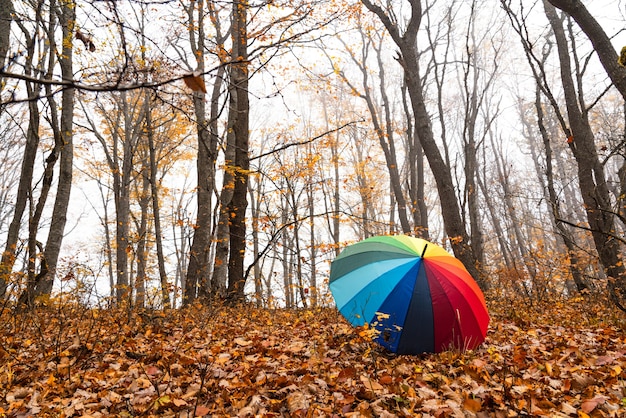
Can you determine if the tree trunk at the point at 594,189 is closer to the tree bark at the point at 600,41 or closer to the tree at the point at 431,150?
the tree bark at the point at 600,41

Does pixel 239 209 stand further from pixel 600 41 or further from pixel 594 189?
pixel 600 41

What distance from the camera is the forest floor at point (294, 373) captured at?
7.81 ft

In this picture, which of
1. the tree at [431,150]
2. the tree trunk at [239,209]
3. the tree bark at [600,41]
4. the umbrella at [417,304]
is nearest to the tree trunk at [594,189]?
the tree bark at [600,41]

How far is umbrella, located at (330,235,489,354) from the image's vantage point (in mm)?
3730

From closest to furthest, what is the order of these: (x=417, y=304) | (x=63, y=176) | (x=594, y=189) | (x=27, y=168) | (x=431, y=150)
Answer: (x=417, y=304) → (x=594, y=189) → (x=27, y=168) → (x=63, y=176) → (x=431, y=150)

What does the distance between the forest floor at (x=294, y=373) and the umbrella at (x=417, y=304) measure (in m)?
0.22

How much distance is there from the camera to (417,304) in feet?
12.2

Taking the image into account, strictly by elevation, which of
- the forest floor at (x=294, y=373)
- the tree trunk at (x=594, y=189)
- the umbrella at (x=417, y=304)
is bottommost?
the forest floor at (x=294, y=373)

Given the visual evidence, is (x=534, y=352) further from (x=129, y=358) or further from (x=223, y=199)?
(x=223, y=199)

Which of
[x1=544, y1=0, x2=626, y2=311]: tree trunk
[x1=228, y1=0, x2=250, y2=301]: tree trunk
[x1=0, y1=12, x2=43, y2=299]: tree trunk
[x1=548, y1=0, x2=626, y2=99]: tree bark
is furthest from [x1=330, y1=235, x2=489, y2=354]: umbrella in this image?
[x1=0, y1=12, x2=43, y2=299]: tree trunk

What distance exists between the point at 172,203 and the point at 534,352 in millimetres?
23738

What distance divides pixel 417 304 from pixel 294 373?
145 cm

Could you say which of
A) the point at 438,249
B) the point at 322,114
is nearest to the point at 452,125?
the point at 322,114

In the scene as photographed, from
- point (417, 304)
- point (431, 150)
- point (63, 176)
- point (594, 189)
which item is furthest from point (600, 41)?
point (63, 176)
